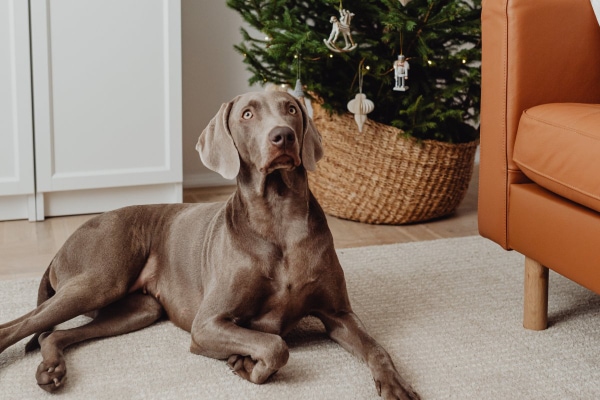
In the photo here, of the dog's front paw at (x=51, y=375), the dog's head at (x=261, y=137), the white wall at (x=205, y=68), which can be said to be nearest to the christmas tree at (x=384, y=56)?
the white wall at (x=205, y=68)

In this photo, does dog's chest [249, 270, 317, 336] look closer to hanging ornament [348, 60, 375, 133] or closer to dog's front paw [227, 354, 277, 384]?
dog's front paw [227, 354, 277, 384]

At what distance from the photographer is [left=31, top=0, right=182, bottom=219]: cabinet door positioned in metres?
3.09

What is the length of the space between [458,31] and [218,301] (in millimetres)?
1457

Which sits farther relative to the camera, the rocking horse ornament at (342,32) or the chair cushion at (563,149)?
the rocking horse ornament at (342,32)

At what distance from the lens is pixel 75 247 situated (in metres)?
2.12

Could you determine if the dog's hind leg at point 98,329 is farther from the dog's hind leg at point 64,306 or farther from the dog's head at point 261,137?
the dog's head at point 261,137

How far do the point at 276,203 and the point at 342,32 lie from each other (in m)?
1.06

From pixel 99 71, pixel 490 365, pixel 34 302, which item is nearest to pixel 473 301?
pixel 490 365

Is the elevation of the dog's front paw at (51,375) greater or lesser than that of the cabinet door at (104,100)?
lesser

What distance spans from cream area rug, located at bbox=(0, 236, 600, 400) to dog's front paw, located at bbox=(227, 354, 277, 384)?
2 centimetres

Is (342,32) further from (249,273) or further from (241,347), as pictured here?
(241,347)

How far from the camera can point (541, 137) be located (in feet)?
6.49

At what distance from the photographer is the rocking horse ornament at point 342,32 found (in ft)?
9.09

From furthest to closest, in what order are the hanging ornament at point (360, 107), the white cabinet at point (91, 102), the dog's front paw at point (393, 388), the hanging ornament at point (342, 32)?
the white cabinet at point (91, 102)
the hanging ornament at point (360, 107)
the hanging ornament at point (342, 32)
the dog's front paw at point (393, 388)
